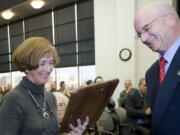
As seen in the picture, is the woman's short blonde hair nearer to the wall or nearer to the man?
the man

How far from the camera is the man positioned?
1.04 meters

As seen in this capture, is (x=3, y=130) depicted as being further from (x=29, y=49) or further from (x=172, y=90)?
(x=172, y=90)

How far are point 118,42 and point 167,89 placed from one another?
4833 millimetres

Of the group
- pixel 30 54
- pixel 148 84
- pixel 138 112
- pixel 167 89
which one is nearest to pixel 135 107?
pixel 138 112

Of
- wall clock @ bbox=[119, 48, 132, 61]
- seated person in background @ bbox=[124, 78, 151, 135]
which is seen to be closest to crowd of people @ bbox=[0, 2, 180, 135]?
seated person in background @ bbox=[124, 78, 151, 135]

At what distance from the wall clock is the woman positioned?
14.5ft

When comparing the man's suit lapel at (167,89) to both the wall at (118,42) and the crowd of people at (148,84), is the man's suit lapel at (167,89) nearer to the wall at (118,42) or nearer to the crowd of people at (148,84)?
the crowd of people at (148,84)

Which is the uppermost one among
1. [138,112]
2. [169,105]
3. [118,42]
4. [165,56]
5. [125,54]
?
[118,42]

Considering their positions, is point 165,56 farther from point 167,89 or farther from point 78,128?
point 78,128

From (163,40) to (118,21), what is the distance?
481 centimetres

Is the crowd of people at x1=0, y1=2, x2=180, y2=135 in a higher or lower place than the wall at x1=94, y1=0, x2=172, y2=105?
lower

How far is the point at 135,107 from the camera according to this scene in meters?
3.50

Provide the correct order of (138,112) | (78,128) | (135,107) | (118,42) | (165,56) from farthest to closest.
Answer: (118,42) → (135,107) → (138,112) → (78,128) → (165,56)

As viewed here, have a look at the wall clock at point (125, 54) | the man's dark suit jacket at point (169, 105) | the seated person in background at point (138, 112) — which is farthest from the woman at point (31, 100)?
Result: the wall clock at point (125, 54)
